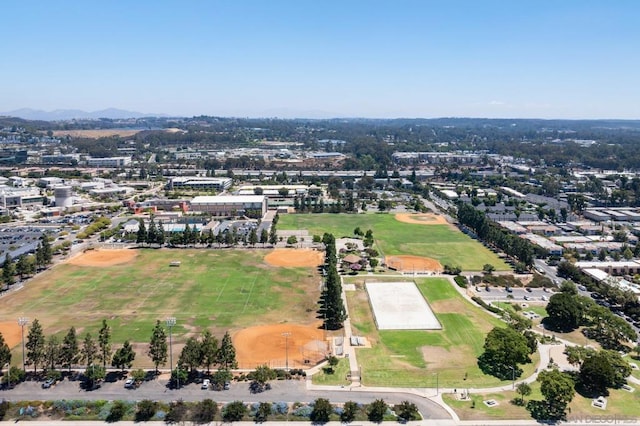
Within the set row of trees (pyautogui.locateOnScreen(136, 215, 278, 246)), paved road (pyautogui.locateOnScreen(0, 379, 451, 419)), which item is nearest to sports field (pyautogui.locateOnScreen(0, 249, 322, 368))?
row of trees (pyautogui.locateOnScreen(136, 215, 278, 246))

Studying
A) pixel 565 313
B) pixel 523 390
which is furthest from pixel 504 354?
pixel 565 313

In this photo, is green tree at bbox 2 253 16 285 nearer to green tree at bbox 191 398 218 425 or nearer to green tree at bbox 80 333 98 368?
green tree at bbox 80 333 98 368

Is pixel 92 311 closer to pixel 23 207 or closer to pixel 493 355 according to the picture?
pixel 493 355

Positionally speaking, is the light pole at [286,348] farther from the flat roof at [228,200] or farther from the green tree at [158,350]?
the flat roof at [228,200]

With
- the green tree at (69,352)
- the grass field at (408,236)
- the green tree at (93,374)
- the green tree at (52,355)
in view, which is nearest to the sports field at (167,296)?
the green tree at (69,352)

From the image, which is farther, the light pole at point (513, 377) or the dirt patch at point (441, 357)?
the dirt patch at point (441, 357)

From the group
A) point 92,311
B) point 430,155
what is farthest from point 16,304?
point 430,155
